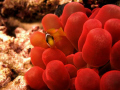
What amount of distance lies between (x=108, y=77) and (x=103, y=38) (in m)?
0.24

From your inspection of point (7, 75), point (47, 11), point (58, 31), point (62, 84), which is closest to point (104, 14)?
point (58, 31)

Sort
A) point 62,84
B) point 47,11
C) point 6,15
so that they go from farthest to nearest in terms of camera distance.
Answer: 1. point 6,15
2. point 47,11
3. point 62,84

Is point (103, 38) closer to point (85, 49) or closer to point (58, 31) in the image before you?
point (85, 49)

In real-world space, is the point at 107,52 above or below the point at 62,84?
above

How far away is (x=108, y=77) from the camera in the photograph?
0.80 meters

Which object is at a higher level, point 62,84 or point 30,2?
point 30,2

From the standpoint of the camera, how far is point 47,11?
2.60 metres

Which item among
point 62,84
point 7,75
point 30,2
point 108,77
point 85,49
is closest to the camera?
point 108,77

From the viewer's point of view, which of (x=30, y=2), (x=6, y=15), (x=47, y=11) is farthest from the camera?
(x=6, y=15)

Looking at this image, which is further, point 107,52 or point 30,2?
point 30,2

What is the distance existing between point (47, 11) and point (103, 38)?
6.38 ft

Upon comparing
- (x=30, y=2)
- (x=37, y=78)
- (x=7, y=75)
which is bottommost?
(x=7, y=75)

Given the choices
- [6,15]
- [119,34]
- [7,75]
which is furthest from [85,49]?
[6,15]

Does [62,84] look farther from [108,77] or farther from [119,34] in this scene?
[119,34]
